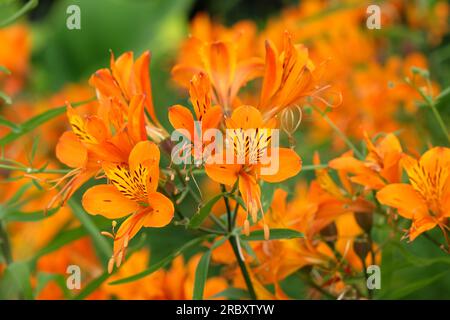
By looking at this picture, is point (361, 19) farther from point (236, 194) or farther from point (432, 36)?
point (236, 194)

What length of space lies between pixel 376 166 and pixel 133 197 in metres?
0.22

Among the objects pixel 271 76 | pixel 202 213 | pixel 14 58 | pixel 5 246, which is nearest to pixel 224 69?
pixel 271 76

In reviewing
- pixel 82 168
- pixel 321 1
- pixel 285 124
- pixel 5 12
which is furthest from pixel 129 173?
pixel 5 12

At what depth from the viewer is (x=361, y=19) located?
1691mm

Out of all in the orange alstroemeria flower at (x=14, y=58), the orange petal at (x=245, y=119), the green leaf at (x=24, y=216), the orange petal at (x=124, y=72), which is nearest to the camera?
the orange petal at (x=245, y=119)

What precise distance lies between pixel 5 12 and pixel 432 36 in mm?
1899

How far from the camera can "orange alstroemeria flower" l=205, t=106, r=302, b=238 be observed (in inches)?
24.3

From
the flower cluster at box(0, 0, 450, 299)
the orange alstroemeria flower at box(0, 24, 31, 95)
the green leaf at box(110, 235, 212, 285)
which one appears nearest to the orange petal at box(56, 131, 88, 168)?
the flower cluster at box(0, 0, 450, 299)

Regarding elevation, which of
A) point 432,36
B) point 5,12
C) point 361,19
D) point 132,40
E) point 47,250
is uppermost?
point 5,12

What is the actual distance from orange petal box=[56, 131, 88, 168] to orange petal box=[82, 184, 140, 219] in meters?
0.06

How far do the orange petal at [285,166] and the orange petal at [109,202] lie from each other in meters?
0.11

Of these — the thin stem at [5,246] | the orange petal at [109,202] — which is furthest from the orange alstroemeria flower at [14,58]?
the orange petal at [109,202]

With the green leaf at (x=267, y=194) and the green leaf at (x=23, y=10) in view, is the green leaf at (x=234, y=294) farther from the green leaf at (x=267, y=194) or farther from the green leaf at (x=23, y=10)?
the green leaf at (x=23, y=10)

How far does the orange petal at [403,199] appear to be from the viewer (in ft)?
2.17
